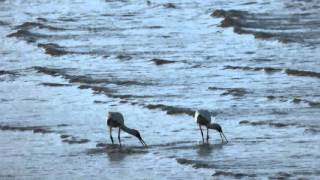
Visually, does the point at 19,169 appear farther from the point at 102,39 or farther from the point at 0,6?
the point at 0,6

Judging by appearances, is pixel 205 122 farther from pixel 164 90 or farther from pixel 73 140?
pixel 164 90

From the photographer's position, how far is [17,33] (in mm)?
34656

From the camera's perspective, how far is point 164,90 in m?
23.0

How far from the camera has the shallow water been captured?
15898 mm

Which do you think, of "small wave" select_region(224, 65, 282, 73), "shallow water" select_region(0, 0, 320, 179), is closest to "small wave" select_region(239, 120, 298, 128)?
"shallow water" select_region(0, 0, 320, 179)

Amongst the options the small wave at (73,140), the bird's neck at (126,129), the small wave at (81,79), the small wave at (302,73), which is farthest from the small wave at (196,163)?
the small wave at (81,79)

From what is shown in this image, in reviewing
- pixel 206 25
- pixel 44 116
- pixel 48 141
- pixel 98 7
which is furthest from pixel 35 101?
pixel 98 7

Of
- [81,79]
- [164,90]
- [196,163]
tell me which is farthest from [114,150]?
[81,79]

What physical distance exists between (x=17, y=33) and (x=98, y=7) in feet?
24.7

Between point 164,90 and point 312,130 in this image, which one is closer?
point 312,130

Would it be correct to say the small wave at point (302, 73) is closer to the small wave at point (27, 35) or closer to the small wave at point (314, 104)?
the small wave at point (314, 104)

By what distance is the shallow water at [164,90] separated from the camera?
1590 cm

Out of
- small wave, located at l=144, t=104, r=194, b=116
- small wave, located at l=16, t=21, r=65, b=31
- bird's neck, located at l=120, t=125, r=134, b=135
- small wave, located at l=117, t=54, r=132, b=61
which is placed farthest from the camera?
small wave, located at l=16, t=21, r=65, b=31

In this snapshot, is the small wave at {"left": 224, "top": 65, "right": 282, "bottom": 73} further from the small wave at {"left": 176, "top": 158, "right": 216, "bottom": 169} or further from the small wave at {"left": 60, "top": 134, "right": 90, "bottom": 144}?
the small wave at {"left": 176, "top": 158, "right": 216, "bottom": 169}
